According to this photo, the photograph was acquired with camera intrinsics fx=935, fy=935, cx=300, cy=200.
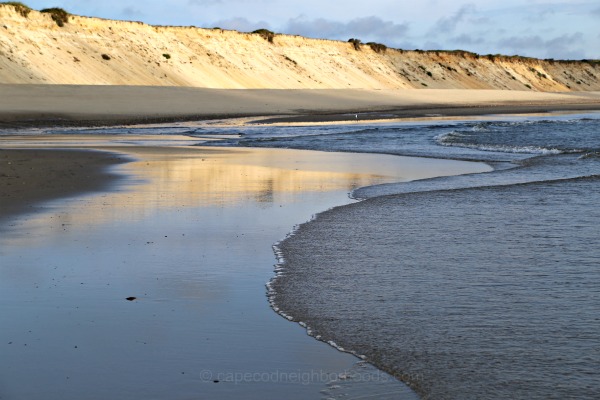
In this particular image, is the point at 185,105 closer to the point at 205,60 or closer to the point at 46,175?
the point at 205,60

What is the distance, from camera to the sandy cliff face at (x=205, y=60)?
56500mm

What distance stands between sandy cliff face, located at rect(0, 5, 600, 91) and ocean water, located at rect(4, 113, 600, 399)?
43838mm

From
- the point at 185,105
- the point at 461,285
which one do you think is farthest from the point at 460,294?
the point at 185,105

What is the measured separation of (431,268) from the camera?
659 cm

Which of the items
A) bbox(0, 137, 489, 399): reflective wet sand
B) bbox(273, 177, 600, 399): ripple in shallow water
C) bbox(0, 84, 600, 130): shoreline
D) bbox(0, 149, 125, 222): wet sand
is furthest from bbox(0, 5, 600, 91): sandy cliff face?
bbox(273, 177, 600, 399): ripple in shallow water

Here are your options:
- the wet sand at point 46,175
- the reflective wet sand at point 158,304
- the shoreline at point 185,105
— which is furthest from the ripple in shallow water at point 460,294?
the shoreline at point 185,105

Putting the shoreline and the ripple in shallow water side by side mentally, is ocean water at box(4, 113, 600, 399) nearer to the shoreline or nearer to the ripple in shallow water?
the ripple in shallow water

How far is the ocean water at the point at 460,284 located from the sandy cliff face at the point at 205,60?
4384 cm

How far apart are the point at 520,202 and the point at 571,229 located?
2045 mm

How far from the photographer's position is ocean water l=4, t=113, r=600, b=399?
14.3 feet

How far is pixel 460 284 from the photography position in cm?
605

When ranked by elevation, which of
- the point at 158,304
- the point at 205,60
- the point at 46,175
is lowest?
the point at 46,175

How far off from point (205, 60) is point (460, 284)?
217 feet

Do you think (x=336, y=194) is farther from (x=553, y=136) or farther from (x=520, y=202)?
(x=553, y=136)
